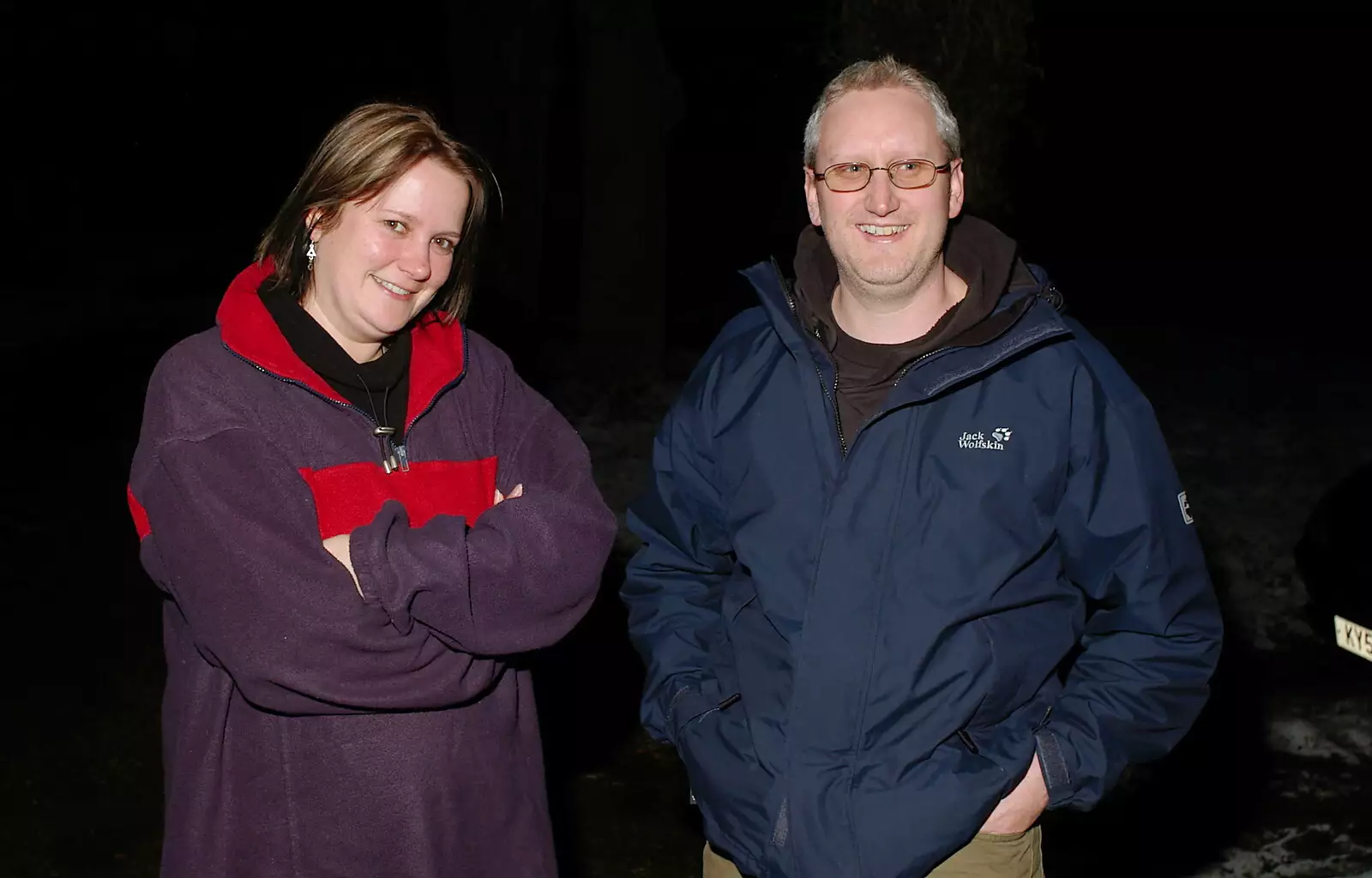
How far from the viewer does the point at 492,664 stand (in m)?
3.02

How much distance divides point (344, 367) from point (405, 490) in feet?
0.87

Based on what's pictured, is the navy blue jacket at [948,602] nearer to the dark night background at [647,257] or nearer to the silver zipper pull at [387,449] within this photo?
the silver zipper pull at [387,449]

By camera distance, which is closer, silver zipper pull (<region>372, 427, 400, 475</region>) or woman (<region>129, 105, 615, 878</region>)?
woman (<region>129, 105, 615, 878</region>)

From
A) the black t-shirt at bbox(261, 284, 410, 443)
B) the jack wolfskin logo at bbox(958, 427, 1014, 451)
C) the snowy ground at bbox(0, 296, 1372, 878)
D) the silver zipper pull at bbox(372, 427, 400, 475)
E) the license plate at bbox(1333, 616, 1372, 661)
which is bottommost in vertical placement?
the snowy ground at bbox(0, 296, 1372, 878)

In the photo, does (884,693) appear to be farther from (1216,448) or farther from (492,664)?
(1216,448)

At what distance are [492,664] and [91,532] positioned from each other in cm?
659

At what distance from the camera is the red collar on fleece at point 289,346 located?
2.93 meters

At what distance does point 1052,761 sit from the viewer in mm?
3064

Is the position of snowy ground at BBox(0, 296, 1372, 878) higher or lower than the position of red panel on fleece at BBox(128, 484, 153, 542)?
lower

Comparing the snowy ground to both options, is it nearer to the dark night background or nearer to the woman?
the dark night background

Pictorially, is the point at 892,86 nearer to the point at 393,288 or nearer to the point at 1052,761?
the point at 393,288

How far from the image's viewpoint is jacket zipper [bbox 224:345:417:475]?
115 inches

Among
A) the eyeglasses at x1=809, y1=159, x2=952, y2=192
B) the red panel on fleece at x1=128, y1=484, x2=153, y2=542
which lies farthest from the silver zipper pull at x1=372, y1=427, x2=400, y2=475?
the eyeglasses at x1=809, y1=159, x2=952, y2=192

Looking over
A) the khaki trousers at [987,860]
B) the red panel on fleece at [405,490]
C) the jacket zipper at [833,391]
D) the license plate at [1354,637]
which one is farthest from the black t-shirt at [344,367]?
the license plate at [1354,637]
